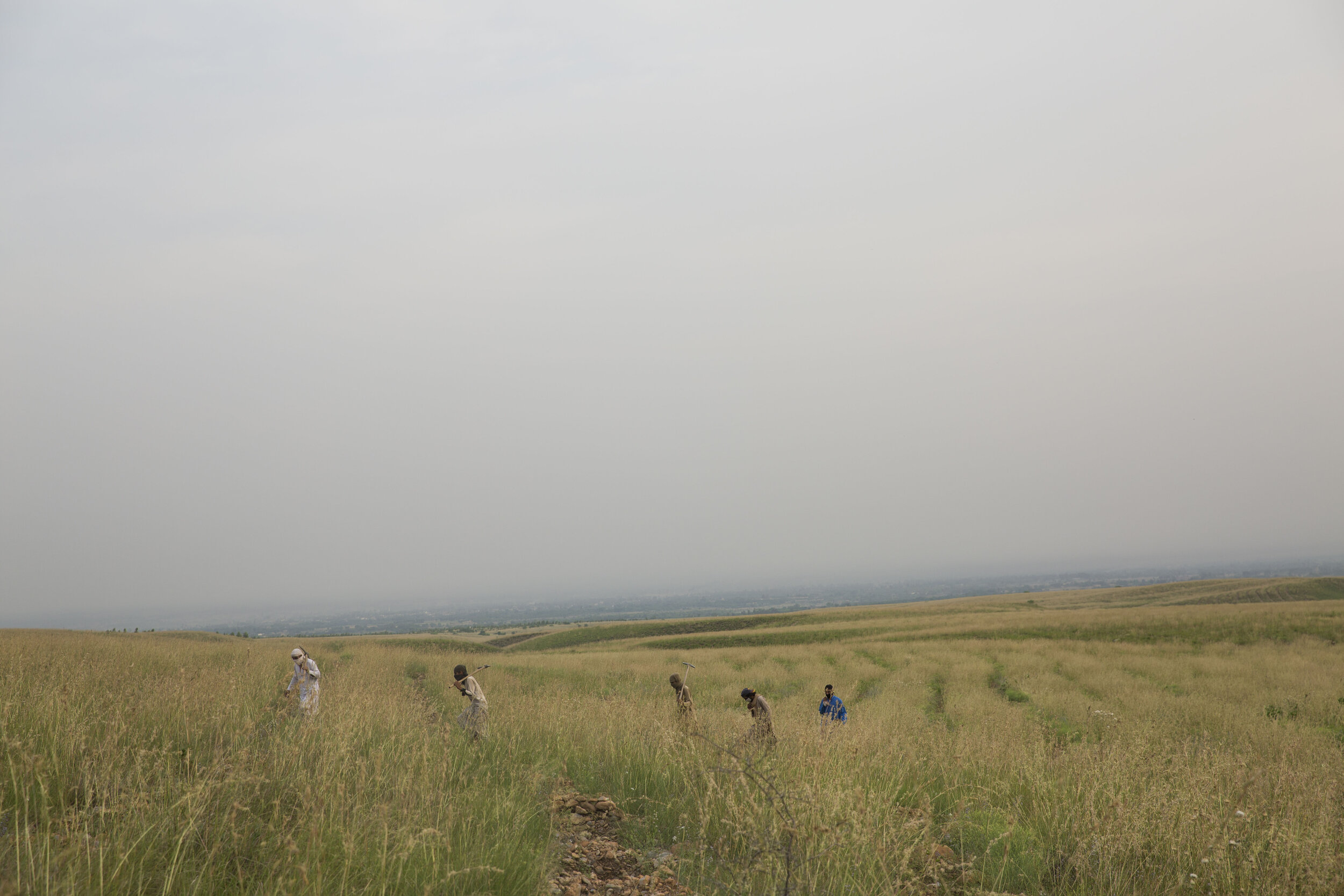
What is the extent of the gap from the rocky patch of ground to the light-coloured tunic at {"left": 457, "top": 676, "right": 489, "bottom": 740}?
2.59 meters

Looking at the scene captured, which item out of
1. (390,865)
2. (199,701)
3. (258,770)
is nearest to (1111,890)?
(390,865)

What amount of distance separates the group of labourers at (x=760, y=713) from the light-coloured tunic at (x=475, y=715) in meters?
2.79

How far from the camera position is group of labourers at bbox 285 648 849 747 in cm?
840

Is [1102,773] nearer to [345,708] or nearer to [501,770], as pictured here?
[501,770]

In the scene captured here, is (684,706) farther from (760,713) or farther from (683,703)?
(760,713)

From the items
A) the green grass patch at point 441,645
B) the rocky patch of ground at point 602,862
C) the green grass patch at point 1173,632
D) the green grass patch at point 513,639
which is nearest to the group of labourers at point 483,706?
the rocky patch of ground at point 602,862

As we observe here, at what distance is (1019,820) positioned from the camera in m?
6.53

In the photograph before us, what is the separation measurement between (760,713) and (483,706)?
423cm

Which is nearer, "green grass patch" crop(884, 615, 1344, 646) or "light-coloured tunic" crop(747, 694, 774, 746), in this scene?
"light-coloured tunic" crop(747, 694, 774, 746)

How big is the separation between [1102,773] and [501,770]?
658 cm

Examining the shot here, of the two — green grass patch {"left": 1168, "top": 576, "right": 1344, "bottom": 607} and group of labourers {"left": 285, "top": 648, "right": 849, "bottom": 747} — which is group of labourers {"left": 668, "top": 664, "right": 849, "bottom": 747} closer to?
group of labourers {"left": 285, "top": 648, "right": 849, "bottom": 747}

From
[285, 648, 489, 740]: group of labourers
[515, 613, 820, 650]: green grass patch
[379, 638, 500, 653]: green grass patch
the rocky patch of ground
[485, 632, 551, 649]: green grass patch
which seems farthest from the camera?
[485, 632, 551, 649]: green grass patch

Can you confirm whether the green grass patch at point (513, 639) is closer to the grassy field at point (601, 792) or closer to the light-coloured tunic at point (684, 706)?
the grassy field at point (601, 792)

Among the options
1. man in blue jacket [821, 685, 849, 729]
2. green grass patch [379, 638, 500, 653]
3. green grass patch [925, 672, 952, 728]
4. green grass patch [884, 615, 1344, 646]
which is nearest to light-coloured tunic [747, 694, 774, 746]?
man in blue jacket [821, 685, 849, 729]
